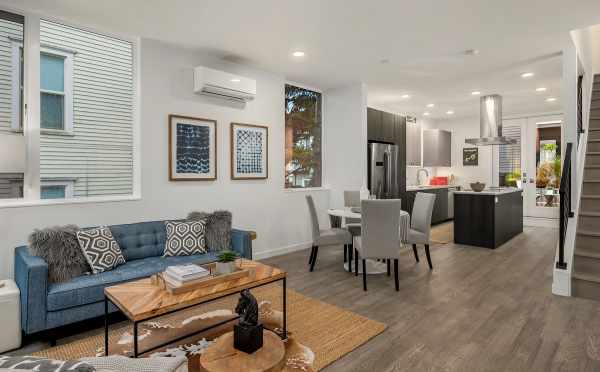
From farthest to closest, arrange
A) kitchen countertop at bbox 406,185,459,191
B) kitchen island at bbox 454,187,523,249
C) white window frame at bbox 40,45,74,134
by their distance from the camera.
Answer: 1. kitchen countertop at bbox 406,185,459,191
2. kitchen island at bbox 454,187,523,249
3. white window frame at bbox 40,45,74,134

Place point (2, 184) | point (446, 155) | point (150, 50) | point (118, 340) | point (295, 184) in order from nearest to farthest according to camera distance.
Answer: point (118, 340) < point (2, 184) < point (150, 50) < point (295, 184) < point (446, 155)

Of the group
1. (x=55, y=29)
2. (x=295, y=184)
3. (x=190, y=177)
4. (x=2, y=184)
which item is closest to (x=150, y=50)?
(x=55, y=29)

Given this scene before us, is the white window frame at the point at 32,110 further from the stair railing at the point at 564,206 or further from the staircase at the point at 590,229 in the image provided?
the staircase at the point at 590,229

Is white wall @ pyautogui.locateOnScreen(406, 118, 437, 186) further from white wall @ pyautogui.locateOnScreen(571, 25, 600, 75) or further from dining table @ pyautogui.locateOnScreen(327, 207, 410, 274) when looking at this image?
dining table @ pyautogui.locateOnScreen(327, 207, 410, 274)

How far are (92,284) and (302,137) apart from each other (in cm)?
389

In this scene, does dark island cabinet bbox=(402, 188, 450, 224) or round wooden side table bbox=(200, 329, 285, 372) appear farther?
dark island cabinet bbox=(402, 188, 450, 224)

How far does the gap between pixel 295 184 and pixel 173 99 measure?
2.39 m

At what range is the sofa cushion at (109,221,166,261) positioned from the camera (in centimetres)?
326

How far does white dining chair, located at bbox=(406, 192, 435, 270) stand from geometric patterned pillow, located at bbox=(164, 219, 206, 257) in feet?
7.93

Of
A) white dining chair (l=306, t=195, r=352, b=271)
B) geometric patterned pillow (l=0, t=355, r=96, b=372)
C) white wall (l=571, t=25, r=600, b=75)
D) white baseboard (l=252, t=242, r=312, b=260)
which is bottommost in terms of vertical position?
white baseboard (l=252, t=242, r=312, b=260)

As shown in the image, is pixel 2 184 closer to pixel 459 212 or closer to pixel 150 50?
pixel 150 50

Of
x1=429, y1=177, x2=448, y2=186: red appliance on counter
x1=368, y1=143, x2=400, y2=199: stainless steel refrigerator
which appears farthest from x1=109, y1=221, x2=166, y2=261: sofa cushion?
x1=429, y1=177, x2=448, y2=186: red appliance on counter

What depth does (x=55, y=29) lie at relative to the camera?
11.8 feet

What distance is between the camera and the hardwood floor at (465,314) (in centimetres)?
224
